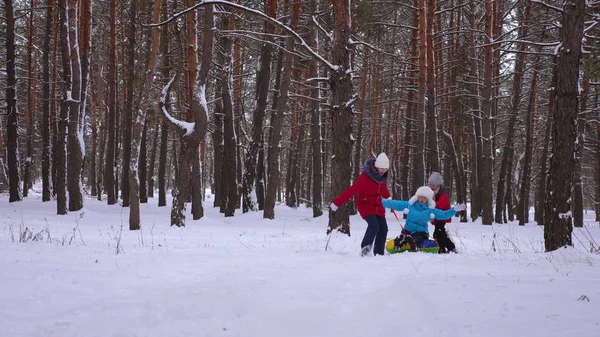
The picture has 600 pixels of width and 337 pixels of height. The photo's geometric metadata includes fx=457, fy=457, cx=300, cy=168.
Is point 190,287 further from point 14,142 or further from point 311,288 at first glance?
point 14,142

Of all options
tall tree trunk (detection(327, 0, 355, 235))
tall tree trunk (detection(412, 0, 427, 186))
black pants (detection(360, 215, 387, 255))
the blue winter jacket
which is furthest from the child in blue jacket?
tall tree trunk (detection(412, 0, 427, 186))

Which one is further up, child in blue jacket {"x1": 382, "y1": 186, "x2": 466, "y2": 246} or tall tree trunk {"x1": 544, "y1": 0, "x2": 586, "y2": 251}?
tall tree trunk {"x1": 544, "y1": 0, "x2": 586, "y2": 251}

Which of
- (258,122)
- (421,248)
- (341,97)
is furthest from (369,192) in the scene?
(258,122)

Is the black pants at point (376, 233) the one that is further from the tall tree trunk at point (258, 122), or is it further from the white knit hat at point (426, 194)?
the tall tree trunk at point (258, 122)

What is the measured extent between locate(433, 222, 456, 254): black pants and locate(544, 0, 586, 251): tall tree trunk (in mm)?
1416

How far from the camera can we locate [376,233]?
6988 mm

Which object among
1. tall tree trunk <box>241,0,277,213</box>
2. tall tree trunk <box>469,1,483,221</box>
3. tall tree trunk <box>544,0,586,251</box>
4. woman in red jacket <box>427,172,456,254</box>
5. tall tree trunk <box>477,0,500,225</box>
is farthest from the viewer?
tall tree trunk <box>469,1,483,221</box>

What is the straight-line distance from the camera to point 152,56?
11.1 m

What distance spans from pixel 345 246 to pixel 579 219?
14940 millimetres

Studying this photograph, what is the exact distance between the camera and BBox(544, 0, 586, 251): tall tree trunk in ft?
21.6

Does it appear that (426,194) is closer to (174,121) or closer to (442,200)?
(442,200)

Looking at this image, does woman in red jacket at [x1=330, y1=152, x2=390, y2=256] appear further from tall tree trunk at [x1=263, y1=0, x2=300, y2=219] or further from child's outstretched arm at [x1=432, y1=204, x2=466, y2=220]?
tall tree trunk at [x1=263, y1=0, x2=300, y2=219]

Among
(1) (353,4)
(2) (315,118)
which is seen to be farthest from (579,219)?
(1) (353,4)

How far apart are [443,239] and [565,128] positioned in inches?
97.3
